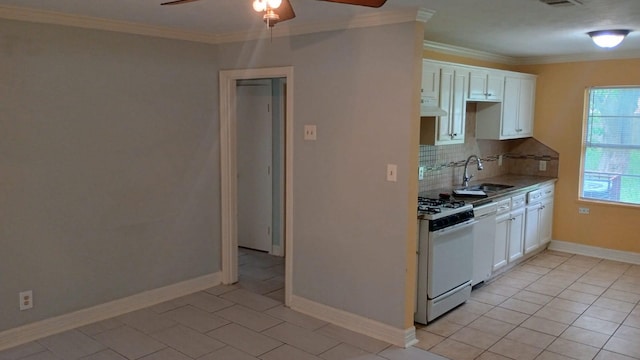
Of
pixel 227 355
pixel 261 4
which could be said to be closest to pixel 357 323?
pixel 227 355

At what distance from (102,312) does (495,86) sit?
14.3 ft

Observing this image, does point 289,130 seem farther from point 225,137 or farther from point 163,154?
point 163,154

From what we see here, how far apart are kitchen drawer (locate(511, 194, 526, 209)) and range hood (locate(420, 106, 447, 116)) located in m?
1.52

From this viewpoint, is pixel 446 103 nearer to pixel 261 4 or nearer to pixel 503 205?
pixel 503 205

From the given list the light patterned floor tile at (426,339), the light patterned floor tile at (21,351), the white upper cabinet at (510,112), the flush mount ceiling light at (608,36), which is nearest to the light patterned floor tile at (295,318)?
the light patterned floor tile at (426,339)

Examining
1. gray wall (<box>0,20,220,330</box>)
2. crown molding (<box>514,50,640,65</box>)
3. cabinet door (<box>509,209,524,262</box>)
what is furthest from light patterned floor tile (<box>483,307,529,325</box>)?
crown molding (<box>514,50,640,65</box>)

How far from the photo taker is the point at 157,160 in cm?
430

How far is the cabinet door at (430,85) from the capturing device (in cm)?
424

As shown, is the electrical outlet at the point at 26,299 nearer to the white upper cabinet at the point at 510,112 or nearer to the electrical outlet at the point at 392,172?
the electrical outlet at the point at 392,172

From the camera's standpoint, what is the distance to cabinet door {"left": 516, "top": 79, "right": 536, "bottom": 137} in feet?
19.7

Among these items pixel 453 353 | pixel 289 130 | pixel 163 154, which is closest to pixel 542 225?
pixel 453 353

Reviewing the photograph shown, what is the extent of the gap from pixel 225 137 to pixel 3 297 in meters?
2.16

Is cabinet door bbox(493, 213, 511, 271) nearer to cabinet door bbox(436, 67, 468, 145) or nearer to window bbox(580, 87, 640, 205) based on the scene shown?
cabinet door bbox(436, 67, 468, 145)

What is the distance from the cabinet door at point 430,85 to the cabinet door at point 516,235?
167 centimetres
